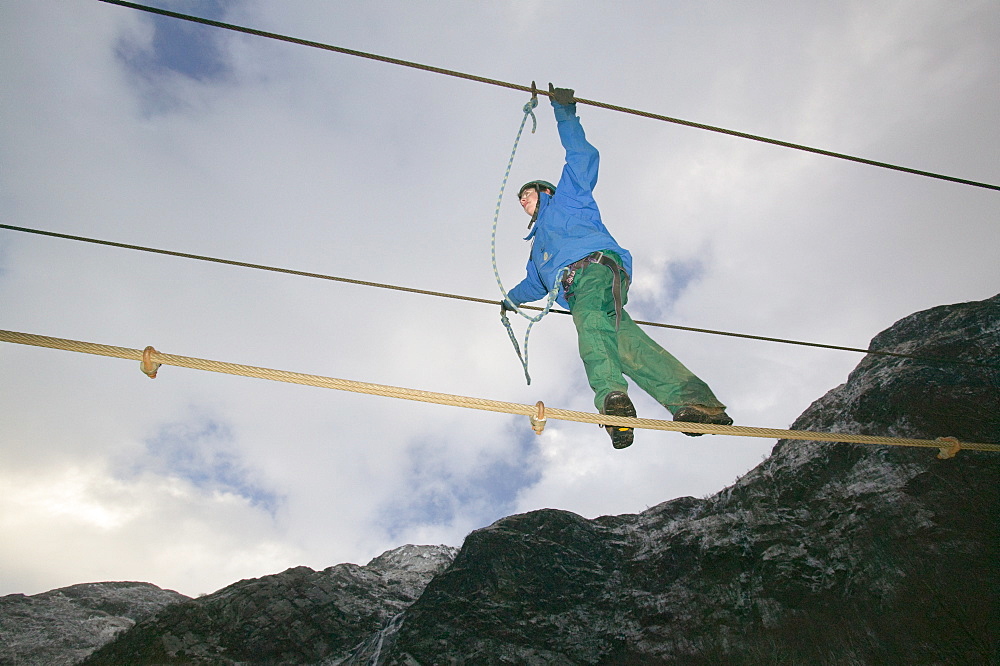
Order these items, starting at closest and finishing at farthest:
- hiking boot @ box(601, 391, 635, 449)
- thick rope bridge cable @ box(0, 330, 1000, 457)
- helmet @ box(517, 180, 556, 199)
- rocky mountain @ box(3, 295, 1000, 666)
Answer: thick rope bridge cable @ box(0, 330, 1000, 457) < hiking boot @ box(601, 391, 635, 449) < helmet @ box(517, 180, 556, 199) < rocky mountain @ box(3, 295, 1000, 666)

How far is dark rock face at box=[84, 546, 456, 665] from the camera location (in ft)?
39.3

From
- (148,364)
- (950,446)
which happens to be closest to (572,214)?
(148,364)

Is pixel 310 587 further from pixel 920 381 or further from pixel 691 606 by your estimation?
pixel 920 381

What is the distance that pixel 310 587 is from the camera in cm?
1373

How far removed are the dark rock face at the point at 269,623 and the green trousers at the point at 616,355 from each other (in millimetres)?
12963

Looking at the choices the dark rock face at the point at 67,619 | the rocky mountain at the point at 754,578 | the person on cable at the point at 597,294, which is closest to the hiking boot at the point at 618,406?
the person on cable at the point at 597,294

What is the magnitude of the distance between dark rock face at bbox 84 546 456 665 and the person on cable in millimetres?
12982

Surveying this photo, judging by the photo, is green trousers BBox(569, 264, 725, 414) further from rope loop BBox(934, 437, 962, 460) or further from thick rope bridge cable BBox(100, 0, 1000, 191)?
rope loop BBox(934, 437, 962, 460)

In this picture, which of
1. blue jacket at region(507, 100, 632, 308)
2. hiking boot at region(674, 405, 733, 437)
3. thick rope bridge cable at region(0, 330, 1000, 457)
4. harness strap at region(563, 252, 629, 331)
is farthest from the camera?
blue jacket at region(507, 100, 632, 308)

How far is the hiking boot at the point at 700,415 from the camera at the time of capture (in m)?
3.14

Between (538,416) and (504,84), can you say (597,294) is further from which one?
(504,84)

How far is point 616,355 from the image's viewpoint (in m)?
3.26

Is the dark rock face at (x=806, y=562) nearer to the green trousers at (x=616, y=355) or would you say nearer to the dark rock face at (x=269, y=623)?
the dark rock face at (x=269, y=623)

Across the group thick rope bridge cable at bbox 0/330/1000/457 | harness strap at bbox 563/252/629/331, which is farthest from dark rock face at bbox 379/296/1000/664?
harness strap at bbox 563/252/629/331
